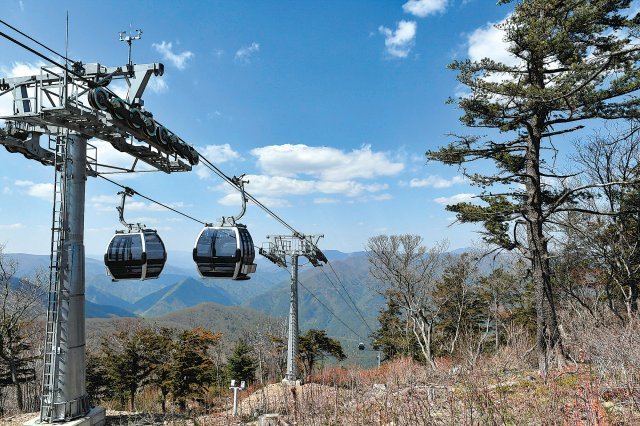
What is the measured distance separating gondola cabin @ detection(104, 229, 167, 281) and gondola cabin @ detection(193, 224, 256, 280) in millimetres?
1003

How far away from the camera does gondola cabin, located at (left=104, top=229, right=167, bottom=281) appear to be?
7.82m

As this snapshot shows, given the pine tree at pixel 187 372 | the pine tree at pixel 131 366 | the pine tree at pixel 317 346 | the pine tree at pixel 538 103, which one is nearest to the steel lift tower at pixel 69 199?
the pine tree at pixel 538 103

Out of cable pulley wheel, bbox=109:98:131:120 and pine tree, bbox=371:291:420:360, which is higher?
cable pulley wheel, bbox=109:98:131:120

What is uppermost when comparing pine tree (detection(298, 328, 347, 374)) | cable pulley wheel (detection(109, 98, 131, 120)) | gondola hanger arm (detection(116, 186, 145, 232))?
cable pulley wheel (detection(109, 98, 131, 120))

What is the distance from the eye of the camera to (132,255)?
7832 mm

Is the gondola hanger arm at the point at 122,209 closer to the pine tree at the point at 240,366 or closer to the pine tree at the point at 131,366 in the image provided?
the pine tree at the point at 131,366

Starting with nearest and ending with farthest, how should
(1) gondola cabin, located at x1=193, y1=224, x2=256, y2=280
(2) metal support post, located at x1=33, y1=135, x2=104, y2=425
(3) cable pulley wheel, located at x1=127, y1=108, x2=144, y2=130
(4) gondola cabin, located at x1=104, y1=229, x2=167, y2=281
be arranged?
(3) cable pulley wheel, located at x1=127, y1=108, x2=144, y2=130 < (2) metal support post, located at x1=33, y1=135, x2=104, y2=425 < (1) gondola cabin, located at x1=193, y1=224, x2=256, y2=280 < (4) gondola cabin, located at x1=104, y1=229, x2=167, y2=281

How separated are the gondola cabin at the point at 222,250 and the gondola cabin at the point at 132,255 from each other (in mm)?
1003

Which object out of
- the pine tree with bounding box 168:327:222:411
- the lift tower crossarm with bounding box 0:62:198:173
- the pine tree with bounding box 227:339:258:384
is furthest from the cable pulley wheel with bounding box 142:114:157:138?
the pine tree with bounding box 227:339:258:384

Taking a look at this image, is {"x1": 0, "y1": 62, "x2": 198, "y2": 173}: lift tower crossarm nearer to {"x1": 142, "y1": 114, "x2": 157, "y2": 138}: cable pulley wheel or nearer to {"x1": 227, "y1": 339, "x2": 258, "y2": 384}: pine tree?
{"x1": 142, "y1": 114, "x2": 157, "y2": 138}: cable pulley wheel

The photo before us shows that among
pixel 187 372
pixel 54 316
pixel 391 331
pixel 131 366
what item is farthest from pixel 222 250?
pixel 391 331

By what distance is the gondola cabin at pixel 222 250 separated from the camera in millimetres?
7570

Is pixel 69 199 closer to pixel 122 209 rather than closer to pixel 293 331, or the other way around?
pixel 122 209

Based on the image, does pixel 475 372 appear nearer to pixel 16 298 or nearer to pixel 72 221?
pixel 72 221
